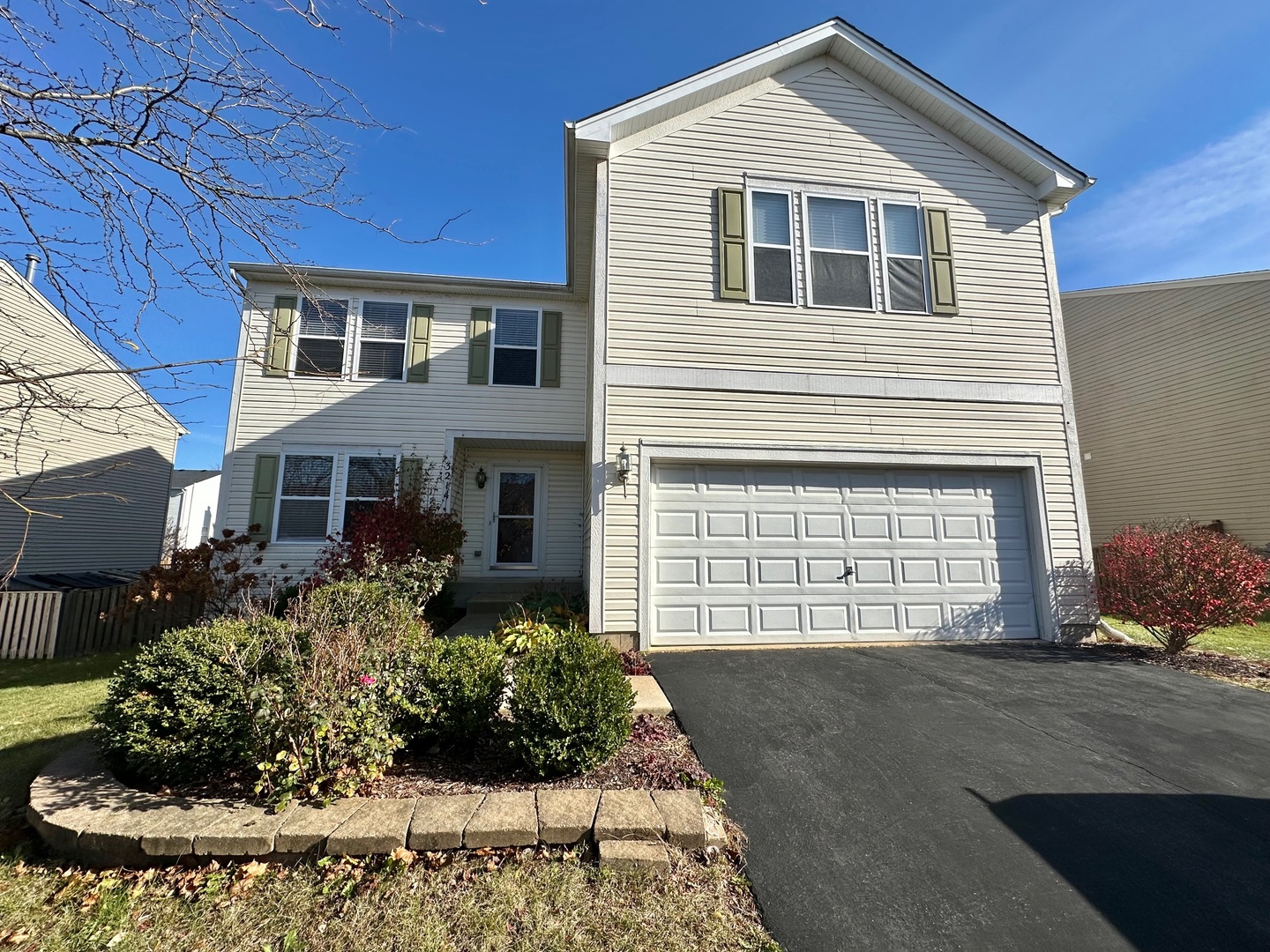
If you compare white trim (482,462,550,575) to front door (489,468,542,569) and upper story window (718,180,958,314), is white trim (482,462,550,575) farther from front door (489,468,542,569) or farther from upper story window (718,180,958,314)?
upper story window (718,180,958,314)

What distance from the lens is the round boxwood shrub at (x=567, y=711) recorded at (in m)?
3.30

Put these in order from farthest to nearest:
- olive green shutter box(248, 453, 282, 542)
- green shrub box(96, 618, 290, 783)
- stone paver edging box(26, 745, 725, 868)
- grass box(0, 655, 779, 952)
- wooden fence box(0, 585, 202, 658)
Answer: olive green shutter box(248, 453, 282, 542)
wooden fence box(0, 585, 202, 658)
green shrub box(96, 618, 290, 783)
stone paver edging box(26, 745, 725, 868)
grass box(0, 655, 779, 952)

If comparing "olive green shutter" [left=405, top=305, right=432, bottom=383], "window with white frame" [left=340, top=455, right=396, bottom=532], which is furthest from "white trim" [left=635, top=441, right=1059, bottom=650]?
"olive green shutter" [left=405, top=305, right=432, bottom=383]

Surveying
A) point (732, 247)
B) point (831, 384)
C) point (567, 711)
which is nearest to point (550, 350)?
point (732, 247)

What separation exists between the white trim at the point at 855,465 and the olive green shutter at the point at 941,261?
2149 mm

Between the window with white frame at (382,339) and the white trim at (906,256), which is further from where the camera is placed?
the window with white frame at (382,339)

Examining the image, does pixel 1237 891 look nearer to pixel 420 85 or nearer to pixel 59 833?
pixel 59 833

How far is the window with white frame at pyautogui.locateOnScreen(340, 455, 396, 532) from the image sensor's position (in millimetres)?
9750

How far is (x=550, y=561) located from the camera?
1062 centimetres

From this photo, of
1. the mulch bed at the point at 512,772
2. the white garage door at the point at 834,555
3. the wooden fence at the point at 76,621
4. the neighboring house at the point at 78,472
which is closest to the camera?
the mulch bed at the point at 512,772

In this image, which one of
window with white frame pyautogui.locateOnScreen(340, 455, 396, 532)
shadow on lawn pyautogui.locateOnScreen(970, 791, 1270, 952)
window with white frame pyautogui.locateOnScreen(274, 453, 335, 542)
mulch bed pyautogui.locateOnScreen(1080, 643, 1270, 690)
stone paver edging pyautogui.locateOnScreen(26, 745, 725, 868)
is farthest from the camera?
window with white frame pyautogui.locateOnScreen(340, 455, 396, 532)

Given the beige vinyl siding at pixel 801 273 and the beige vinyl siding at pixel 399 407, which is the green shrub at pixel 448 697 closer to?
the beige vinyl siding at pixel 801 273

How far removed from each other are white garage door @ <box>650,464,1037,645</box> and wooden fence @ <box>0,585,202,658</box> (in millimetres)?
7621

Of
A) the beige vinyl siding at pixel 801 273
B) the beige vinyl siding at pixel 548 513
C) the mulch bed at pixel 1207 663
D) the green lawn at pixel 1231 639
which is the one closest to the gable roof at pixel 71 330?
the beige vinyl siding at pixel 801 273
